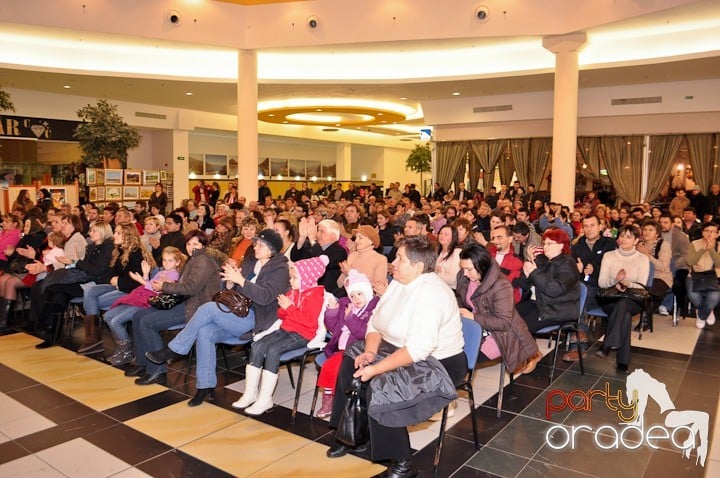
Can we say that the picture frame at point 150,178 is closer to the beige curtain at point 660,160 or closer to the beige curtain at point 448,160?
the beige curtain at point 448,160

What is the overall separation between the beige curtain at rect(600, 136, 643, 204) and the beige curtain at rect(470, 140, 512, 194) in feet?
10.3

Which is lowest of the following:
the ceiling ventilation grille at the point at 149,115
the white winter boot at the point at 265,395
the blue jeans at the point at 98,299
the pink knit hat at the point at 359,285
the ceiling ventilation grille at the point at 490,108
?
the white winter boot at the point at 265,395

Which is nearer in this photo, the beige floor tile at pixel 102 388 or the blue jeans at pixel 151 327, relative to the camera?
the beige floor tile at pixel 102 388

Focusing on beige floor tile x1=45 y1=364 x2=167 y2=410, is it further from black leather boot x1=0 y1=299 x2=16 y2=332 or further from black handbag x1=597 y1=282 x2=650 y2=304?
black handbag x1=597 y1=282 x2=650 y2=304

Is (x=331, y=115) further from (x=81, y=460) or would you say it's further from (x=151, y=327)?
(x=81, y=460)

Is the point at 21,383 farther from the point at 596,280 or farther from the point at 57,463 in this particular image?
the point at 596,280

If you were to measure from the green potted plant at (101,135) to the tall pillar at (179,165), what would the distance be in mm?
5721

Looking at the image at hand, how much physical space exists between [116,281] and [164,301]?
0.99 m

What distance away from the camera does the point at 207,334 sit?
464cm

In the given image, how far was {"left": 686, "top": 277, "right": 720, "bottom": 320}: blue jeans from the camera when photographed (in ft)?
23.2

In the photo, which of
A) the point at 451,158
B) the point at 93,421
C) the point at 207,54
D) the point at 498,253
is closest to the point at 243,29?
the point at 207,54

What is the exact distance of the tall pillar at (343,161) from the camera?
29.0 meters

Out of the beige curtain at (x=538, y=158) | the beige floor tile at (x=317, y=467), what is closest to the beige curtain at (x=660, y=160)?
the beige curtain at (x=538, y=158)

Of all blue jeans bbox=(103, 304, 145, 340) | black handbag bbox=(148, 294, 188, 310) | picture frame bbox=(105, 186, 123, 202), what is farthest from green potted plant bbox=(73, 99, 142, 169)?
black handbag bbox=(148, 294, 188, 310)
